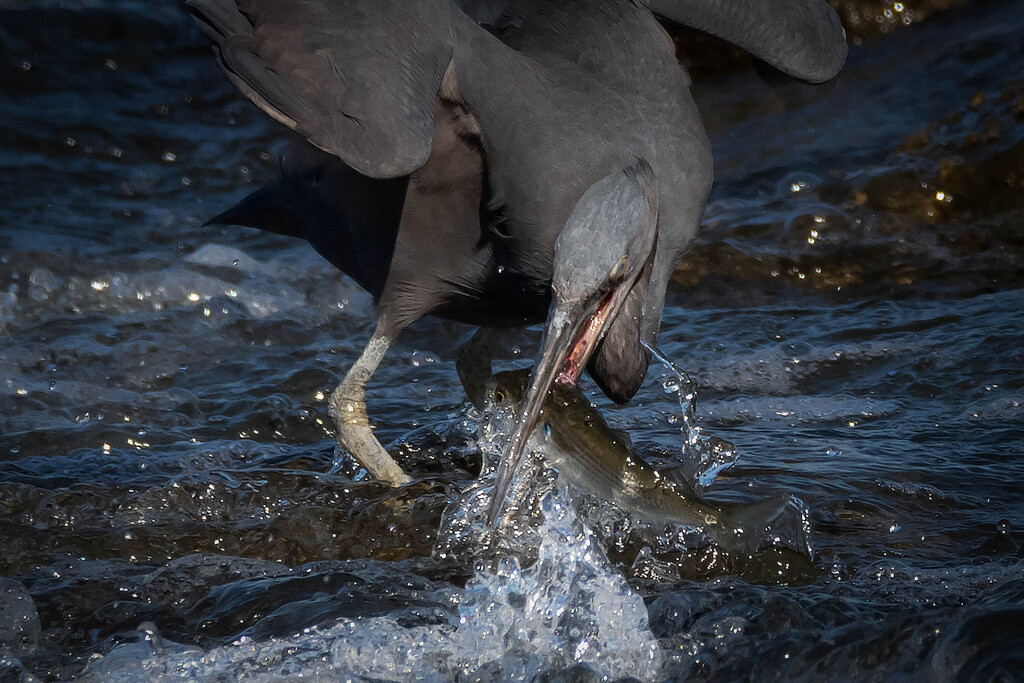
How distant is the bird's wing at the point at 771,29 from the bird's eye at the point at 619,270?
1218mm

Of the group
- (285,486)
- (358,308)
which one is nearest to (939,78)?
(358,308)

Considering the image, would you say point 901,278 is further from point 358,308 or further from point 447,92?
point 447,92

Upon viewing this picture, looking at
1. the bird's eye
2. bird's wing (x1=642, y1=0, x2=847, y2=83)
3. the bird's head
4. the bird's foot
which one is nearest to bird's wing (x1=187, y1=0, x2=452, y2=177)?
the bird's head

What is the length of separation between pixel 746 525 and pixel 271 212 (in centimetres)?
212

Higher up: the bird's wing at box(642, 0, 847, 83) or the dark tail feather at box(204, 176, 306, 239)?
the bird's wing at box(642, 0, 847, 83)

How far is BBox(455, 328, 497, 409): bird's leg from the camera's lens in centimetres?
428

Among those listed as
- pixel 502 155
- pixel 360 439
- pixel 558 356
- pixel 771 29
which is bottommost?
pixel 360 439

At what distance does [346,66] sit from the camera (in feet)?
10.5

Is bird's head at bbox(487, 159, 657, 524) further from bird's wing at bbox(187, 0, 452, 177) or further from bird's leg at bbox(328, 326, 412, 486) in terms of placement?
bird's leg at bbox(328, 326, 412, 486)

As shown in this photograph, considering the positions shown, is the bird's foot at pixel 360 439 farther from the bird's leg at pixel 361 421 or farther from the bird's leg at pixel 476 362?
the bird's leg at pixel 476 362

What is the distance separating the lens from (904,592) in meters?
3.09

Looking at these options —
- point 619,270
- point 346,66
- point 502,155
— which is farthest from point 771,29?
point 346,66

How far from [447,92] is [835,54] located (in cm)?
162

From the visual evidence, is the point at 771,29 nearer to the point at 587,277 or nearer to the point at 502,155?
the point at 502,155
